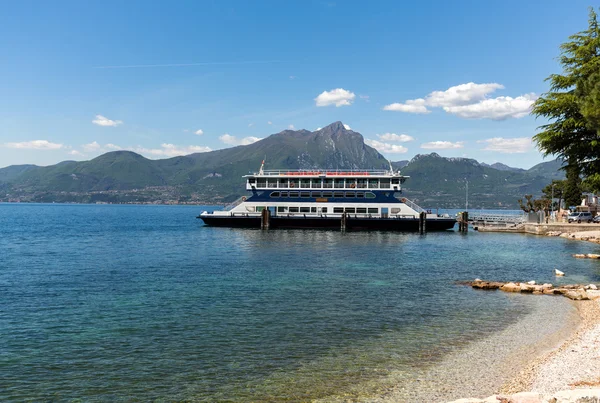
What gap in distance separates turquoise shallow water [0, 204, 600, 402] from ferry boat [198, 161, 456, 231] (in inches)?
1006

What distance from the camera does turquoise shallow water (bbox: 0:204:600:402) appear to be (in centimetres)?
1223

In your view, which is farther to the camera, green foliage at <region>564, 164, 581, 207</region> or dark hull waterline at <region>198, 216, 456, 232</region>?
green foliage at <region>564, 164, 581, 207</region>

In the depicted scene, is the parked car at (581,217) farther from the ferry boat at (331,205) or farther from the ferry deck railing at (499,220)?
the ferry boat at (331,205)

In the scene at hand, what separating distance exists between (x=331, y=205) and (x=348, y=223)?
4180 millimetres

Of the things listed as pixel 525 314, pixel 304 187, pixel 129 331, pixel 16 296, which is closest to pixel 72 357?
pixel 129 331

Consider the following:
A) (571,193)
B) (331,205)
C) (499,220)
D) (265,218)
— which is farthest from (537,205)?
(265,218)

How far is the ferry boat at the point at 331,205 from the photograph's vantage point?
215 feet

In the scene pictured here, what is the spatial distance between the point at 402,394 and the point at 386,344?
13.8 ft

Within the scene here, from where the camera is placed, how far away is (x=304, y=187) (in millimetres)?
68812

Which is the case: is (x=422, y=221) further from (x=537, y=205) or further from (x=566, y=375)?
(x=566, y=375)

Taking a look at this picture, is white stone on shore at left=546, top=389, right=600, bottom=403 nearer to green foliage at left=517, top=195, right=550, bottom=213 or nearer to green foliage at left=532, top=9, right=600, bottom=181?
green foliage at left=532, top=9, right=600, bottom=181

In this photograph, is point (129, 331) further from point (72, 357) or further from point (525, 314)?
point (525, 314)

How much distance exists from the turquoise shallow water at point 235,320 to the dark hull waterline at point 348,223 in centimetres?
2480

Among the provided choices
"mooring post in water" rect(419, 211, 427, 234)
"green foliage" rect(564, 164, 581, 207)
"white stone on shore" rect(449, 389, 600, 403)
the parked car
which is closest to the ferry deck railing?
the parked car
